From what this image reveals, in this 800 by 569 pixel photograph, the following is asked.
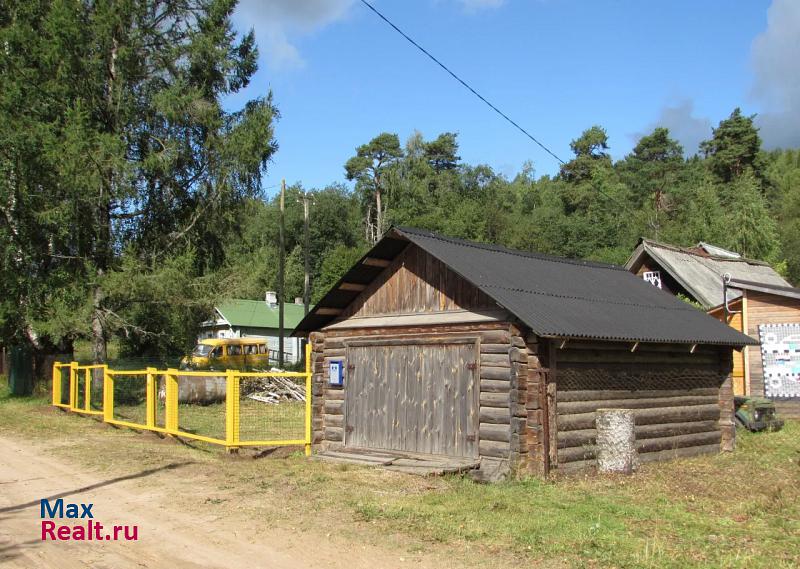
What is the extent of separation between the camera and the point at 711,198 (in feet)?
183

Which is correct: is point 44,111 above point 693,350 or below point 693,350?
above

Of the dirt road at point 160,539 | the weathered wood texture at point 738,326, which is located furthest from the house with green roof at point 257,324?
the dirt road at point 160,539

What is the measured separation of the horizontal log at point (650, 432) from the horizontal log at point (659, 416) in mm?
75

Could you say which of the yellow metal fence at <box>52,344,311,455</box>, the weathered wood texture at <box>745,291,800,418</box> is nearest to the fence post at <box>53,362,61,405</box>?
the yellow metal fence at <box>52,344,311,455</box>

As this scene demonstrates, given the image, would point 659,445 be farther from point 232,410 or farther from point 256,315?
point 256,315

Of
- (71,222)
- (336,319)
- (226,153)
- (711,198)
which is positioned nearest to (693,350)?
(336,319)

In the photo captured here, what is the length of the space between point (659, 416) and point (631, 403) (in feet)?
3.16

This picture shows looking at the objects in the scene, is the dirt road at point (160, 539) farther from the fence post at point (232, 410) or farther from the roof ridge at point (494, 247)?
the roof ridge at point (494, 247)

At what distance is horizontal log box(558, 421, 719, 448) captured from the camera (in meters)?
12.0

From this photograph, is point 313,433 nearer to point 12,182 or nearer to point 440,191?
point 12,182

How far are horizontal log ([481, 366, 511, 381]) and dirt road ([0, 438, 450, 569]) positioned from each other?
4.91m

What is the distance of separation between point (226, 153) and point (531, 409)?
56.4 ft

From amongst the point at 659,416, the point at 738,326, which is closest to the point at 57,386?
the point at 659,416

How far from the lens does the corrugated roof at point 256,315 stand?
49000 mm
